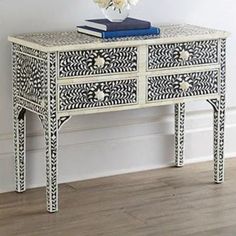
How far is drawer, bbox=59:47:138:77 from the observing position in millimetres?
3088

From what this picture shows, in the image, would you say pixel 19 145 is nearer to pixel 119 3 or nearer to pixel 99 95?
pixel 99 95

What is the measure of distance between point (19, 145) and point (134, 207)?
23.5 inches

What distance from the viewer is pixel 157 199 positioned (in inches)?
132

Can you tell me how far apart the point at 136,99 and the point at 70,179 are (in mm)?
587

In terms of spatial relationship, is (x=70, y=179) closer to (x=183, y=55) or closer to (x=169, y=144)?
(x=169, y=144)

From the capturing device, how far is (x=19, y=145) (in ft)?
11.2

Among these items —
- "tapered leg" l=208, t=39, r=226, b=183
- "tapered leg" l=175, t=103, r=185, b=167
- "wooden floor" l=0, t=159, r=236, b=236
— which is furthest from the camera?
"tapered leg" l=175, t=103, r=185, b=167

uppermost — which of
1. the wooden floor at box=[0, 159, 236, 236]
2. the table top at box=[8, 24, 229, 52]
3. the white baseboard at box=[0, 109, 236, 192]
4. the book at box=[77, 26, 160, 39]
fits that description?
the book at box=[77, 26, 160, 39]

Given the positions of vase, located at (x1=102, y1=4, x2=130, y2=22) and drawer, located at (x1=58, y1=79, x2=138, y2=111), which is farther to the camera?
vase, located at (x1=102, y1=4, x2=130, y2=22)

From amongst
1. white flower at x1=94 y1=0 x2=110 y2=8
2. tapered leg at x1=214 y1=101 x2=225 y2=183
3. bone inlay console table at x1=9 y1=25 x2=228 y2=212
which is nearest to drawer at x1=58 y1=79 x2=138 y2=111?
bone inlay console table at x1=9 y1=25 x2=228 y2=212

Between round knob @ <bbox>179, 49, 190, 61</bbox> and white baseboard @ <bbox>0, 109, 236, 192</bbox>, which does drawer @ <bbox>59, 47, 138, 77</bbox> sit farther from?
white baseboard @ <bbox>0, 109, 236, 192</bbox>

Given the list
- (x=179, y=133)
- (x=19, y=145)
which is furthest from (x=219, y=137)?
(x=19, y=145)

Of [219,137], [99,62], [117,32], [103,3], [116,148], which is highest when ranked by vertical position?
[103,3]

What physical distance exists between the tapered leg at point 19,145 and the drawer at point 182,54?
62cm
